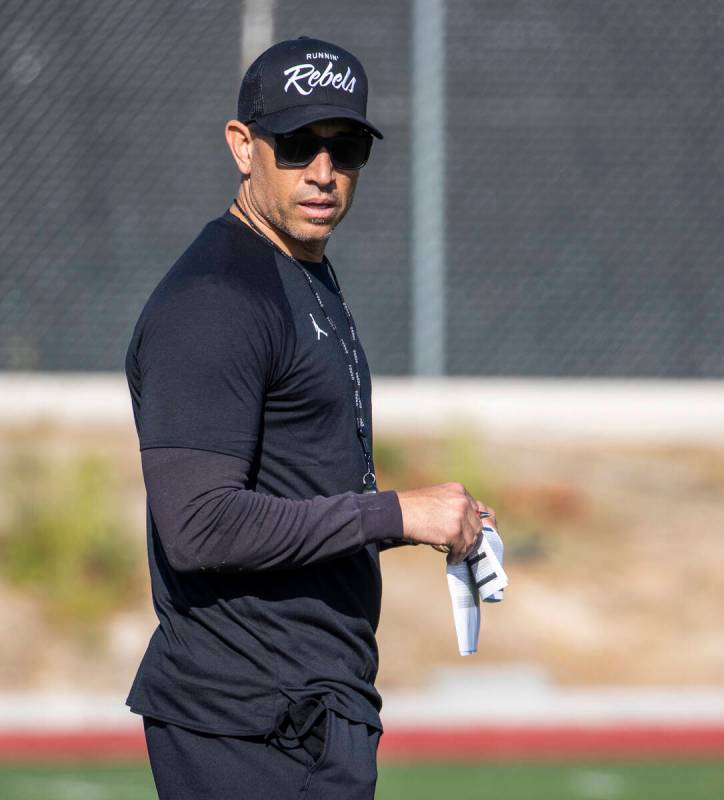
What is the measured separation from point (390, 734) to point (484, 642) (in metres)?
1.77

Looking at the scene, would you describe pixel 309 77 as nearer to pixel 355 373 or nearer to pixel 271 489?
pixel 355 373

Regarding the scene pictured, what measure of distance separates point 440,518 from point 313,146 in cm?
81

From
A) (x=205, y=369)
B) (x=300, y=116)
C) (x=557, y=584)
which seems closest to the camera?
(x=205, y=369)

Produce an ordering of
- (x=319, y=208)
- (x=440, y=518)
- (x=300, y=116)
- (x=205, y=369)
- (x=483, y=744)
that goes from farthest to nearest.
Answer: (x=483, y=744)
(x=319, y=208)
(x=300, y=116)
(x=440, y=518)
(x=205, y=369)

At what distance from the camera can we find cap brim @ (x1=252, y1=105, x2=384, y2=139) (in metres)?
2.88

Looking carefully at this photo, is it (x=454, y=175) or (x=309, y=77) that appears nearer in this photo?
(x=309, y=77)

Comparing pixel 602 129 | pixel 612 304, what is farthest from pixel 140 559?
pixel 602 129

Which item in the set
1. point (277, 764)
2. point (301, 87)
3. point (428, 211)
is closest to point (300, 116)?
point (301, 87)

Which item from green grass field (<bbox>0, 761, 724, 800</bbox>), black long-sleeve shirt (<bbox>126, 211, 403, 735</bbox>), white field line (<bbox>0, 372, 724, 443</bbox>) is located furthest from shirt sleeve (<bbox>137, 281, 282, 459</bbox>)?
white field line (<bbox>0, 372, 724, 443</bbox>)

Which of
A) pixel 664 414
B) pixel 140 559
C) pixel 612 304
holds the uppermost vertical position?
pixel 612 304

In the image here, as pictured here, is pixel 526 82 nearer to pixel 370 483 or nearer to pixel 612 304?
pixel 612 304

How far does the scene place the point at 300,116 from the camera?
2893 mm

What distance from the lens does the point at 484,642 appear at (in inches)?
366

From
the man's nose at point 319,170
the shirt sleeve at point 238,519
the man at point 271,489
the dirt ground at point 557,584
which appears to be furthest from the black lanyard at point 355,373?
the dirt ground at point 557,584
